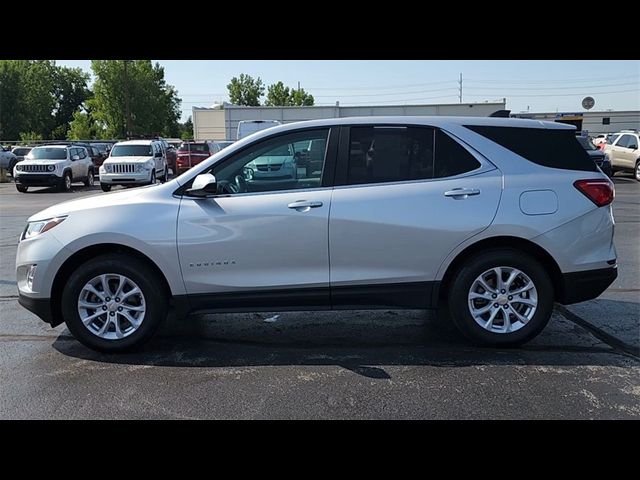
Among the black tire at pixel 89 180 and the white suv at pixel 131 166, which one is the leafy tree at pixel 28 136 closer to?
the black tire at pixel 89 180

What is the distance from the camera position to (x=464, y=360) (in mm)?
4484

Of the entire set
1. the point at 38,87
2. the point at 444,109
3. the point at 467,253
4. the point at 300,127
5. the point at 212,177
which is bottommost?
the point at 467,253

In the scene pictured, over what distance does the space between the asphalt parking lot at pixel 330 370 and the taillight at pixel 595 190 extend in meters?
1.23

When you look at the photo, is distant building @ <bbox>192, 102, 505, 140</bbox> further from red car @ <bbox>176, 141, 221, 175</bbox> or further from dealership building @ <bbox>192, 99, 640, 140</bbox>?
red car @ <bbox>176, 141, 221, 175</bbox>

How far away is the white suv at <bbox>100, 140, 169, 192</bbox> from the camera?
66.5ft

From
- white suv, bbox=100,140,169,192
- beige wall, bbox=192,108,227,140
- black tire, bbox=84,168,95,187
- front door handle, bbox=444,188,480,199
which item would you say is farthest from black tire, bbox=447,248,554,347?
beige wall, bbox=192,108,227,140

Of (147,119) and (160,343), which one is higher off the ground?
(147,119)

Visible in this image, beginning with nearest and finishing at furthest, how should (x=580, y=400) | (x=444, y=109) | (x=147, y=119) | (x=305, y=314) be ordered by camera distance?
(x=580, y=400)
(x=305, y=314)
(x=444, y=109)
(x=147, y=119)

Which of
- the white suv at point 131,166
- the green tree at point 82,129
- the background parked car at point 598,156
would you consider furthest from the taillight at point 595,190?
the green tree at point 82,129

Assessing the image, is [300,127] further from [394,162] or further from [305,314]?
[305,314]

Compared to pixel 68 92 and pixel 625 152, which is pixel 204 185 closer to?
pixel 625 152

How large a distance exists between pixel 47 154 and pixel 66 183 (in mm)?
1450

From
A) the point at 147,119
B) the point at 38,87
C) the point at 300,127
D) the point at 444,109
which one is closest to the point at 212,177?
the point at 300,127

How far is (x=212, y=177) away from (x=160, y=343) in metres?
1.59
